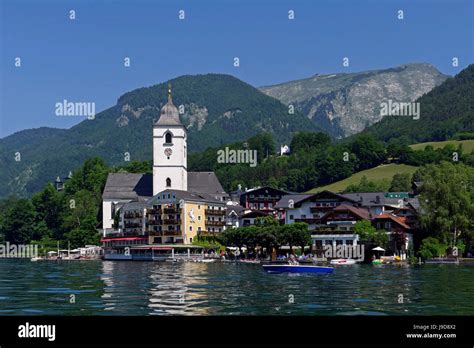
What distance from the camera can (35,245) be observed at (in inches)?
5586

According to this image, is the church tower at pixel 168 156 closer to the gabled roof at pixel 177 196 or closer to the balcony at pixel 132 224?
the gabled roof at pixel 177 196

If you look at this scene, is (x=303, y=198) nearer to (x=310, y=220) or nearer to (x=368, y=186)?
(x=310, y=220)

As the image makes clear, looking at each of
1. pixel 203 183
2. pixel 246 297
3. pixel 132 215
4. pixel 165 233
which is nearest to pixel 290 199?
pixel 165 233

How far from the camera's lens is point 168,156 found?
129625 mm

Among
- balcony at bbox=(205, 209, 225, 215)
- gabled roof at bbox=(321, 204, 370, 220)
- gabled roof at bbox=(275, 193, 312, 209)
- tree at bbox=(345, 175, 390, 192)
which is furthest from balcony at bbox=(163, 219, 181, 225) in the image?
tree at bbox=(345, 175, 390, 192)

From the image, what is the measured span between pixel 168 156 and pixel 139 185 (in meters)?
11.5

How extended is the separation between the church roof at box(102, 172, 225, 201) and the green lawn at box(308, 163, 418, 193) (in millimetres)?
36386

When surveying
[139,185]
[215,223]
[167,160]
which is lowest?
[215,223]

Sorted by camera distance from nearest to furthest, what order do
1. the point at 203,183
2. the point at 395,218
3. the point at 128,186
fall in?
the point at 395,218
the point at 128,186
the point at 203,183

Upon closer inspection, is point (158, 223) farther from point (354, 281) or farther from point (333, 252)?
point (354, 281)

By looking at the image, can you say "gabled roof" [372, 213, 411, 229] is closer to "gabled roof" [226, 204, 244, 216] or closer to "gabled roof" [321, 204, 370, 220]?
"gabled roof" [321, 204, 370, 220]

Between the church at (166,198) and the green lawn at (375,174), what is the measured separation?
38.6 metres
